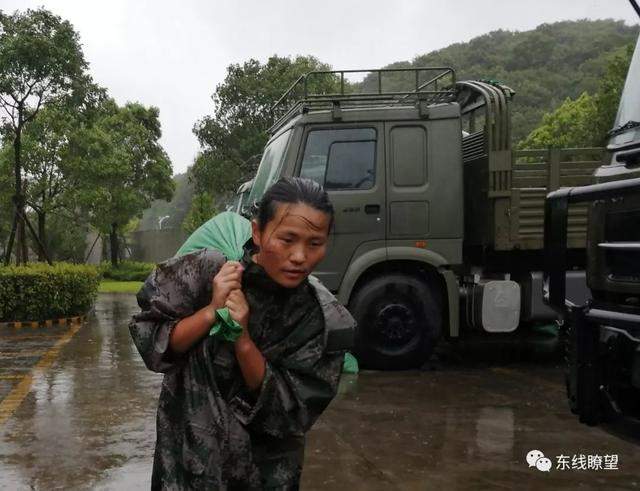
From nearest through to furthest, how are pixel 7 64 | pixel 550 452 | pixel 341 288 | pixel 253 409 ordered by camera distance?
pixel 253 409 → pixel 550 452 → pixel 341 288 → pixel 7 64

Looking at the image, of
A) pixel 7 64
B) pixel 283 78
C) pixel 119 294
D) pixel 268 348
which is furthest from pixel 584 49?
pixel 268 348

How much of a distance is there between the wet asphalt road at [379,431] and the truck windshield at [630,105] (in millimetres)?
1325

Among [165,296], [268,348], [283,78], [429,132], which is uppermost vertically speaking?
[283,78]

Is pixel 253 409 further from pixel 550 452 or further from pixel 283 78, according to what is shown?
pixel 283 78

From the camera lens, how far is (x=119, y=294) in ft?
59.9

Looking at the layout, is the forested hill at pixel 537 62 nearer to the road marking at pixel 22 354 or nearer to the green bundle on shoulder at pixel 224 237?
the road marking at pixel 22 354

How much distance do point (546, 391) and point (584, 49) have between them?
4988cm

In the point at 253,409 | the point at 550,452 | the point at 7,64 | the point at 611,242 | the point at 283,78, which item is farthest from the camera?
the point at 283,78

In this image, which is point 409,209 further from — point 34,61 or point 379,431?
point 34,61

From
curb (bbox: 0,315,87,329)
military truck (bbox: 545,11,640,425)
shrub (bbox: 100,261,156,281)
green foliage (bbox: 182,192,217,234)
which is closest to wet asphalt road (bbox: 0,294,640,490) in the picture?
military truck (bbox: 545,11,640,425)

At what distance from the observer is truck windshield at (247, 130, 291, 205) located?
6.53 m

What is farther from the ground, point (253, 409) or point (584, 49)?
point (584, 49)
